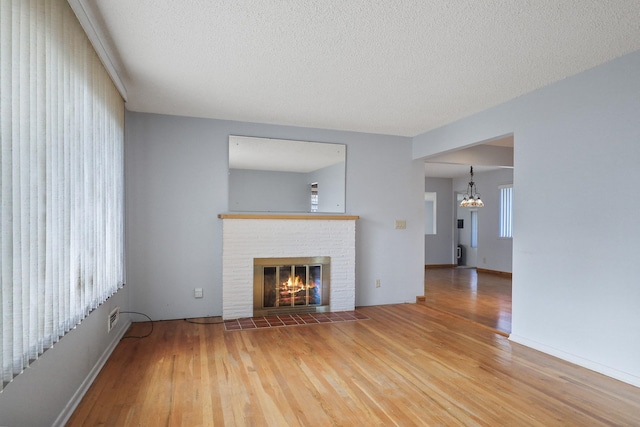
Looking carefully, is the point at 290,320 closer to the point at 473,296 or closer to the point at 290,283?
the point at 290,283

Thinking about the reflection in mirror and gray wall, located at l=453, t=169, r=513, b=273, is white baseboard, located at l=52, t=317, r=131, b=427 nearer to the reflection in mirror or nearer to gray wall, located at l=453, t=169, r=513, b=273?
the reflection in mirror

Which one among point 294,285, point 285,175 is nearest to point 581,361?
point 294,285

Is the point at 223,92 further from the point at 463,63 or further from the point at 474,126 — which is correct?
the point at 474,126

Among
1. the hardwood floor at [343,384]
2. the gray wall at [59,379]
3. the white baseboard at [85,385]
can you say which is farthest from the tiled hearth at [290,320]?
the gray wall at [59,379]

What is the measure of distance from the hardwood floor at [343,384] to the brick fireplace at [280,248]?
2.18 ft

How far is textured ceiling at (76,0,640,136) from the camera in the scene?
7.22ft

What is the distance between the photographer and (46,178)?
1793 mm

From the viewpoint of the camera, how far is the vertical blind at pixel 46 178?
1456mm

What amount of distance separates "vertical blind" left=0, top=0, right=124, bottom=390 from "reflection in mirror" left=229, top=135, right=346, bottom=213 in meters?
1.99

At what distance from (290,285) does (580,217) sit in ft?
10.5

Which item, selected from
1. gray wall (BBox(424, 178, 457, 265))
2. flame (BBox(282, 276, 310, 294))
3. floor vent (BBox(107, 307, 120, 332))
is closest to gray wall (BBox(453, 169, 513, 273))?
gray wall (BBox(424, 178, 457, 265))

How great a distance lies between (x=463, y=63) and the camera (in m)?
2.94

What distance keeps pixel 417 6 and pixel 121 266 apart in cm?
340

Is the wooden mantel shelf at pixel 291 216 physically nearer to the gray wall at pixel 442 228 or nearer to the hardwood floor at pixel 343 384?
the hardwood floor at pixel 343 384
